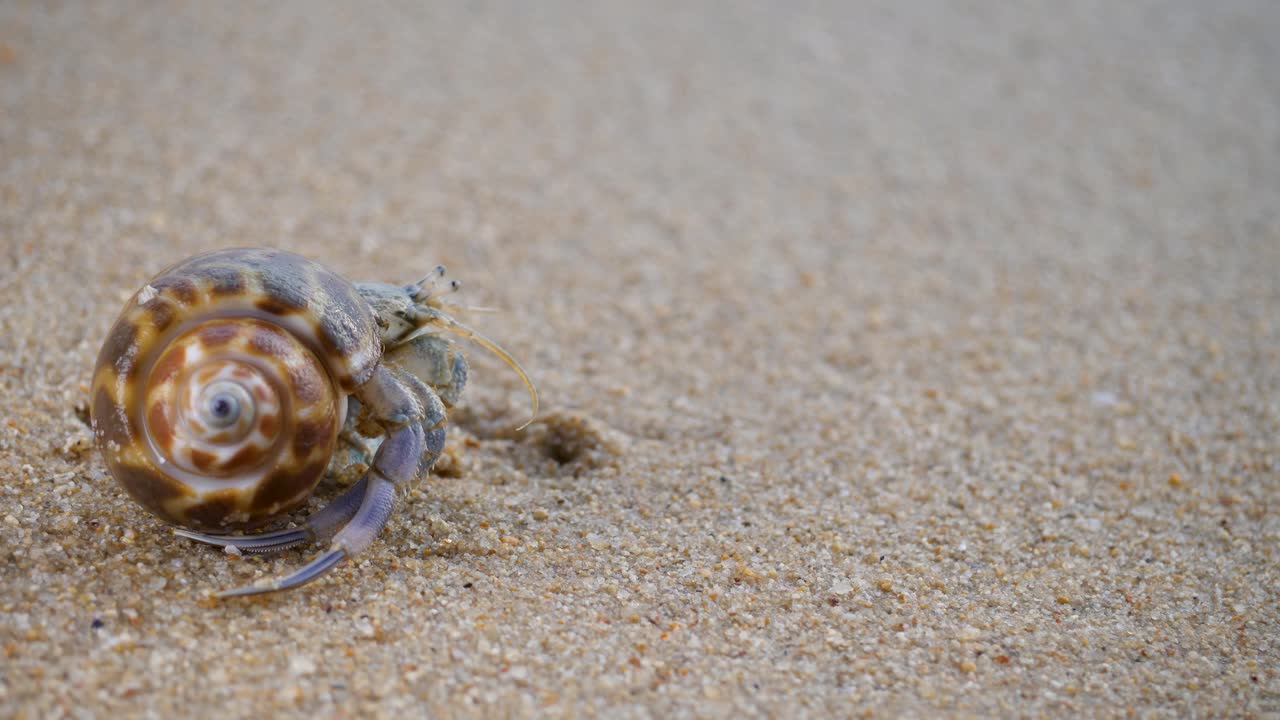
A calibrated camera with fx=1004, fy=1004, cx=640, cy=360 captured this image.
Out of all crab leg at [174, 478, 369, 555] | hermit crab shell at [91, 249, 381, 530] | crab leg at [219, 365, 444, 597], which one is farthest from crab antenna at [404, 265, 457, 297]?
crab leg at [174, 478, 369, 555]

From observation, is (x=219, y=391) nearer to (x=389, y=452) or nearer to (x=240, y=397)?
(x=240, y=397)

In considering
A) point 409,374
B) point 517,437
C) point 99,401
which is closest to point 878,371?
point 517,437

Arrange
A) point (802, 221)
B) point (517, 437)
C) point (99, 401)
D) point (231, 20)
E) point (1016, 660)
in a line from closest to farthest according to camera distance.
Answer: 1. point (99, 401)
2. point (1016, 660)
3. point (517, 437)
4. point (802, 221)
5. point (231, 20)

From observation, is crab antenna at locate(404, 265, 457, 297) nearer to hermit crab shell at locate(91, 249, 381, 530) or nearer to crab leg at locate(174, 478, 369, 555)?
hermit crab shell at locate(91, 249, 381, 530)

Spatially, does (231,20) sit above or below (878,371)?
above

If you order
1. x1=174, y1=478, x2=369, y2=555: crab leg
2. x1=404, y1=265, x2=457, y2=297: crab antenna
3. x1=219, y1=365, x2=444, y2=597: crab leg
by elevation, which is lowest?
x1=174, y1=478, x2=369, y2=555: crab leg

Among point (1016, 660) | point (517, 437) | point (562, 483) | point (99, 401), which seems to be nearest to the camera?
point (99, 401)

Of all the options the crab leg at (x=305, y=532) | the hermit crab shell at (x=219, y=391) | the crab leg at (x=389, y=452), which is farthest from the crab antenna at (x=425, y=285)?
the crab leg at (x=305, y=532)

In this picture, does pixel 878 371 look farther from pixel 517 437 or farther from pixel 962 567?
pixel 517 437
